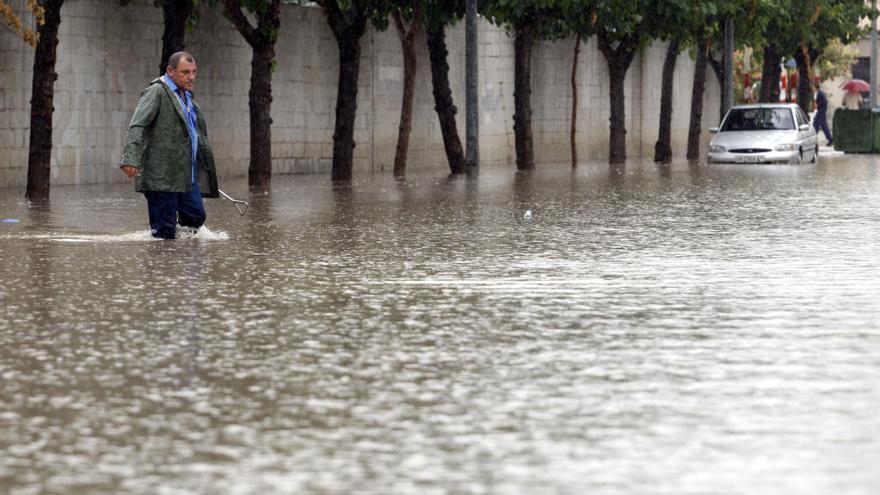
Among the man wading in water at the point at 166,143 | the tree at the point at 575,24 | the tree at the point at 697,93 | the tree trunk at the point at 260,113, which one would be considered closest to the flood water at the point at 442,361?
the man wading in water at the point at 166,143

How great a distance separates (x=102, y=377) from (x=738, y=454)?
3.10 metres

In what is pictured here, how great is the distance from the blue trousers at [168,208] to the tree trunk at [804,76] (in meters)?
39.5

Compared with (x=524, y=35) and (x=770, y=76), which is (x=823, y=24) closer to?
(x=770, y=76)

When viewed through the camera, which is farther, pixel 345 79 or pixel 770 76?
pixel 770 76

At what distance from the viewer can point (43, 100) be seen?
79.3 feet

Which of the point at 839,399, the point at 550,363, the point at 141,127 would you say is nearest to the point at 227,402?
the point at 550,363

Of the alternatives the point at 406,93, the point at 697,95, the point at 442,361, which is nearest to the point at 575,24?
the point at 406,93

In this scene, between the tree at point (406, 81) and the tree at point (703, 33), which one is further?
the tree at point (703, 33)

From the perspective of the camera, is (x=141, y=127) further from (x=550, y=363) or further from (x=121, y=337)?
(x=550, y=363)

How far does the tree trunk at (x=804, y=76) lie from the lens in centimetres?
5566

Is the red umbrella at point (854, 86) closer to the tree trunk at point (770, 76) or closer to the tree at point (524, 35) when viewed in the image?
the tree trunk at point (770, 76)

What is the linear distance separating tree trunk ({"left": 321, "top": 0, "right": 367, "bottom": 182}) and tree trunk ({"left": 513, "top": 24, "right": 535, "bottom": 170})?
633 cm

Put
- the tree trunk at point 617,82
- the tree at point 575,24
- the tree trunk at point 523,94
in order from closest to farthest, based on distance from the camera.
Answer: the tree at point 575,24 → the tree trunk at point 523,94 → the tree trunk at point 617,82

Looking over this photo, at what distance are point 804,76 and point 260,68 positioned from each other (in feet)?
101
